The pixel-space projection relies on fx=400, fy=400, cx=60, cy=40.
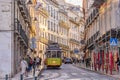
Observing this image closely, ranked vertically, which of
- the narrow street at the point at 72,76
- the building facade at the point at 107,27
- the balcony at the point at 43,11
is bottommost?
the narrow street at the point at 72,76

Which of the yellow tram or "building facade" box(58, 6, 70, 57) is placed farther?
"building facade" box(58, 6, 70, 57)

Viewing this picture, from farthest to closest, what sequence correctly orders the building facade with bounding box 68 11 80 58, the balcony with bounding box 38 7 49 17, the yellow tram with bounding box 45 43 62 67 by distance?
the building facade with bounding box 68 11 80 58, the balcony with bounding box 38 7 49 17, the yellow tram with bounding box 45 43 62 67

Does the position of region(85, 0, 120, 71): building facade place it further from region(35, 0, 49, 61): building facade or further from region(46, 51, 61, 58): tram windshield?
region(35, 0, 49, 61): building facade

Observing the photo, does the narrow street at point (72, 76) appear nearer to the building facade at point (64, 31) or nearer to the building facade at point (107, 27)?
the building facade at point (107, 27)

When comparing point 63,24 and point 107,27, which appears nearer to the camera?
point 107,27

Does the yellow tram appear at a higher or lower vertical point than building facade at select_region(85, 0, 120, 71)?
lower

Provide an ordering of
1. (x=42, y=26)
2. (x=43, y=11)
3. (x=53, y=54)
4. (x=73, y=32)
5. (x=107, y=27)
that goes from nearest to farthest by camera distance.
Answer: (x=107, y=27) → (x=53, y=54) → (x=43, y=11) → (x=42, y=26) → (x=73, y=32)

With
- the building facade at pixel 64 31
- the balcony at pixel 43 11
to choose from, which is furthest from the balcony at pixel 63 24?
the balcony at pixel 43 11

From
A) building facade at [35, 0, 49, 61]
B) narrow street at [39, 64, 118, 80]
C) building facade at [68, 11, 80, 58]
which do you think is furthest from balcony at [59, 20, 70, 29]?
narrow street at [39, 64, 118, 80]

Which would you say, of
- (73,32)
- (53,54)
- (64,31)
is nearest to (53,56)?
(53,54)

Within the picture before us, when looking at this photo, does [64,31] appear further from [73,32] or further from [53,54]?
[53,54]

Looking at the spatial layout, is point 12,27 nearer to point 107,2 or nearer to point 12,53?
point 12,53

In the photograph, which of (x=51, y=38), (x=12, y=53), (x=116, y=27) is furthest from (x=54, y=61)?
(x=51, y=38)

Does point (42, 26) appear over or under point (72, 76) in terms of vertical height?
over
